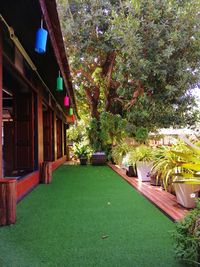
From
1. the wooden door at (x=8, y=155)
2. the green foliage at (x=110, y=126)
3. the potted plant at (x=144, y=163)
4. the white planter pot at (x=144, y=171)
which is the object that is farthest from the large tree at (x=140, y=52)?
the wooden door at (x=8, y=155)

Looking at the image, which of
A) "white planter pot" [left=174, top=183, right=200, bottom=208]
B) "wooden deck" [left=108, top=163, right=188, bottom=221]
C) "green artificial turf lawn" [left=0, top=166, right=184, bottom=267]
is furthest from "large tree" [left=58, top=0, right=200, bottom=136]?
"white planter pot" [left=174, top=183, right=200, bottom=208]

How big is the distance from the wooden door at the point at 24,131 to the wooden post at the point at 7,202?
293 centimetres

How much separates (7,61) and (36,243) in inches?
104

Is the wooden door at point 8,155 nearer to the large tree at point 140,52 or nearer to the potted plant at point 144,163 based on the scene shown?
the potted plant at point 144,163

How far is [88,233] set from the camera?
9.08ft

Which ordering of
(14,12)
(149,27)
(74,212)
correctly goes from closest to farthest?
(14,12)
(74,212)
(149,27)

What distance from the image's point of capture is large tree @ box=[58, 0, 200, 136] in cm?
977

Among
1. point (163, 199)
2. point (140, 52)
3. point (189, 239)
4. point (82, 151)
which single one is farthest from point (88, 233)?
point (82, 151)

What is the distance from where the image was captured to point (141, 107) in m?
11.8

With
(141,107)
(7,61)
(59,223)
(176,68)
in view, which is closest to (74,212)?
(59,223)

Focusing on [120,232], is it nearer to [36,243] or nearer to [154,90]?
[36,243]

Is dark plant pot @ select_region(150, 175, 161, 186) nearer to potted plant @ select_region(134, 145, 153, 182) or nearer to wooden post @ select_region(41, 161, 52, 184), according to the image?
potted plant @ select_region(134, 145, 153, 182)

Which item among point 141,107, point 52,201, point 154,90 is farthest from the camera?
point 141,107

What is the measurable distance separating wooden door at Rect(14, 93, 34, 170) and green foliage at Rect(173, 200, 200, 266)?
4450 millimetres
